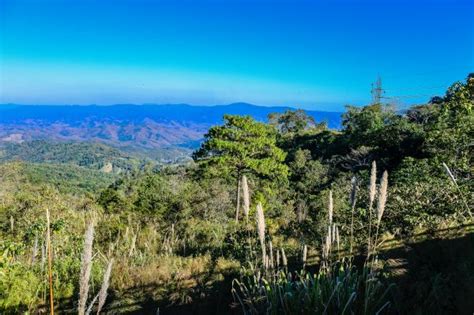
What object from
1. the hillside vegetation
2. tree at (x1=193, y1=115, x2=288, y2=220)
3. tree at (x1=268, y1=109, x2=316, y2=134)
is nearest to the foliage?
the hillside vegetation

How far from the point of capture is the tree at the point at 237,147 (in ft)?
63.9

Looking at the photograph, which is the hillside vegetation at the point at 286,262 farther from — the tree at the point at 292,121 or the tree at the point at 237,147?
the tree at the point at 292,121

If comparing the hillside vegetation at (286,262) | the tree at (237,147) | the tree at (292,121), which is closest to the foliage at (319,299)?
the hillside vegetation at (286,262)

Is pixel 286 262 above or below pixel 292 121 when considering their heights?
below

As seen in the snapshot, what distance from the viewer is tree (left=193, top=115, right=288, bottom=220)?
19484mm

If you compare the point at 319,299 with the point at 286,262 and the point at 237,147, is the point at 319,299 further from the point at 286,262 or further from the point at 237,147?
the point at 237,147

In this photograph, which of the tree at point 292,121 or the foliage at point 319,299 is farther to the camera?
the tree at point 292,121

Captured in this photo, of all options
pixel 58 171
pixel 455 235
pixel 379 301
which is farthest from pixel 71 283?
pixel 58 171

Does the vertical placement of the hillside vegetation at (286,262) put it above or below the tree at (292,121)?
below

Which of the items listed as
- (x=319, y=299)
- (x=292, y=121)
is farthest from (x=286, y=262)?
(x=292, y=121)

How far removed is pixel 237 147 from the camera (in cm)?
1938

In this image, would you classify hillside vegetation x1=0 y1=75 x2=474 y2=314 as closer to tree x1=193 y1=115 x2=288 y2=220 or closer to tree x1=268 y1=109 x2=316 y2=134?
tree x1=193 y1=115 x2=288 y2=220

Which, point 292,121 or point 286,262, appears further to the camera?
point 292,121

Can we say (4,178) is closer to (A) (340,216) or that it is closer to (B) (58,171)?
(A) (340,216)
